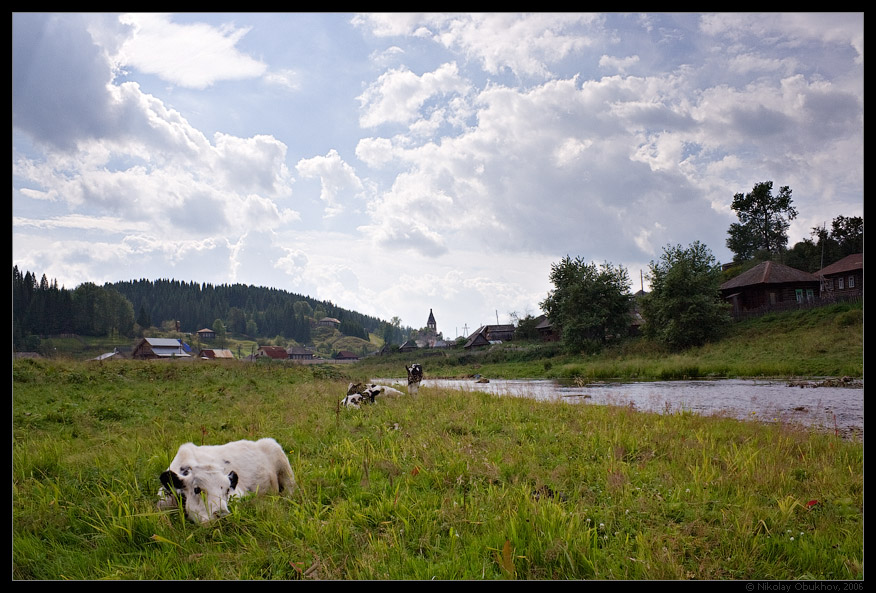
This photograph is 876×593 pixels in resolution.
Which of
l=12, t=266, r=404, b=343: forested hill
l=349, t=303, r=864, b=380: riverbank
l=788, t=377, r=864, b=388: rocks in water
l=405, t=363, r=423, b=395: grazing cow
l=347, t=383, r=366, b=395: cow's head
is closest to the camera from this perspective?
l=12, t=266, r=404, b=343: forested hill

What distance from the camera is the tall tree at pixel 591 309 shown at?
18.1m

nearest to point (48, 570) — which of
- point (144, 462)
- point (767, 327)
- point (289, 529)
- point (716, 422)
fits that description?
point (289, 529)

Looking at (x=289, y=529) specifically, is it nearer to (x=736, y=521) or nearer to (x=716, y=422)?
(x=736, y=521)

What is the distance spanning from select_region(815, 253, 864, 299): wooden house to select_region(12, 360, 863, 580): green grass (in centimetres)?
209

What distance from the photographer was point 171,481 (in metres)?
4.17

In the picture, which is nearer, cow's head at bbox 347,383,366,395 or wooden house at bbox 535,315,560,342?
cow's head at bbox 347,383,366,395

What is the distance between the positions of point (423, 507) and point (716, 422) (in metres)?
8.28

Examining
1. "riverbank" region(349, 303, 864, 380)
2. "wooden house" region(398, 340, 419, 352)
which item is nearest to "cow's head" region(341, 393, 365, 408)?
"riverbank" region(349, 303, 864, 380)

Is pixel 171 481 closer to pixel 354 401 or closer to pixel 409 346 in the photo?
pixel 354 401

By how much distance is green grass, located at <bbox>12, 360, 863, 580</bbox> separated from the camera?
10.9 feet

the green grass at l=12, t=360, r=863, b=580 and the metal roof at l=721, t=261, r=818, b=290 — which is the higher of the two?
the metal roof at l=721, t=261, r=818, b=290

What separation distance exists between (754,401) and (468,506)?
16370mm

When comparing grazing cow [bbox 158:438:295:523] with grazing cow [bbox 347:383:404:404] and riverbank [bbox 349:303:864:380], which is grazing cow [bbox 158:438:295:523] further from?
riverbank [bbox 349:303:864:380]

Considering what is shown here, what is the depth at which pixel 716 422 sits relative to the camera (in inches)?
381
